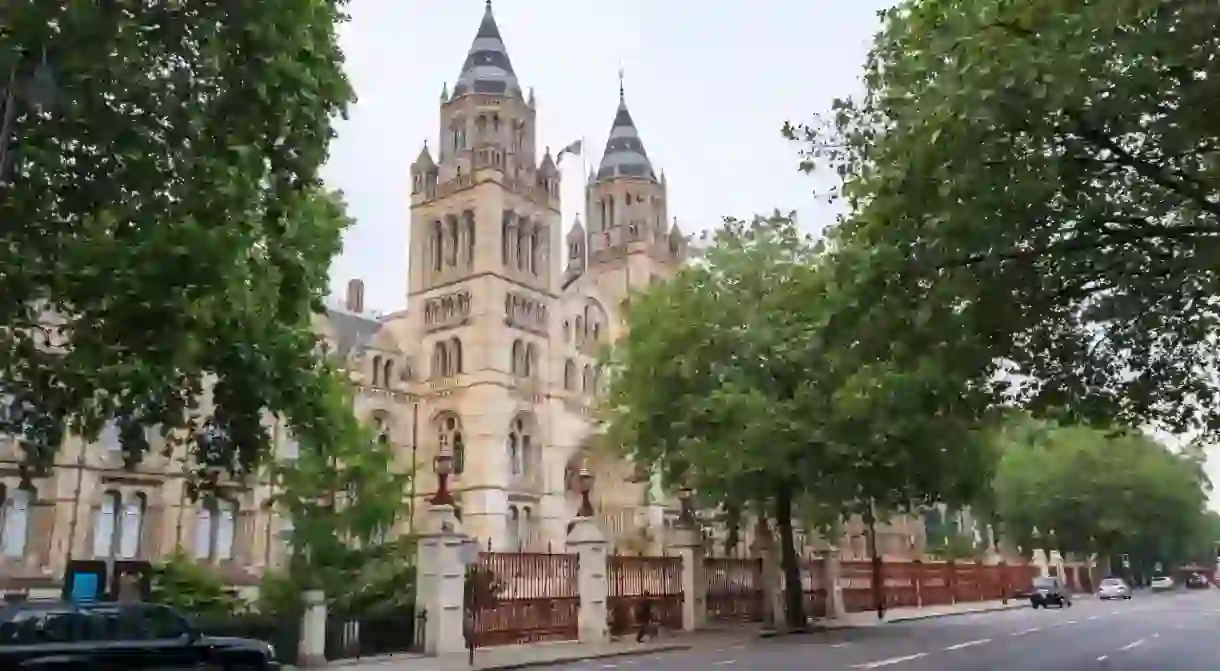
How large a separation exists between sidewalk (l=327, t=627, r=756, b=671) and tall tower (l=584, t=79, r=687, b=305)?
39773mm

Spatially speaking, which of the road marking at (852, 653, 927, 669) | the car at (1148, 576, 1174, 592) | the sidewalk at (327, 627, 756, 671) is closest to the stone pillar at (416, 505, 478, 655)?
the sidewalk at (327, 627, 756, 671)

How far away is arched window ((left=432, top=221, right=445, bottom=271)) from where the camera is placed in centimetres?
5481

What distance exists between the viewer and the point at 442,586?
2083 cm

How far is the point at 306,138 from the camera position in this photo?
42.0 ft

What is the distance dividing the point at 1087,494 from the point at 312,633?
5204cm

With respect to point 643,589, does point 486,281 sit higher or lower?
higher

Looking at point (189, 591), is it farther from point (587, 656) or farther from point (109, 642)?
point (109, 642)

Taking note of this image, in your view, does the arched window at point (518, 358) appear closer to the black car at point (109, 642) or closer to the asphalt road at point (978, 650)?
the asphalt road at point (978, 650)

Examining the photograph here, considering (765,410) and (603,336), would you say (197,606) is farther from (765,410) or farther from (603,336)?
(603,336)

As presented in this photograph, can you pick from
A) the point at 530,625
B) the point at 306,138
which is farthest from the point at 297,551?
the point at 306,138

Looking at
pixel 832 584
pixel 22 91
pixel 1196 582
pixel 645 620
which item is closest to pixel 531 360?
pixel 832 584

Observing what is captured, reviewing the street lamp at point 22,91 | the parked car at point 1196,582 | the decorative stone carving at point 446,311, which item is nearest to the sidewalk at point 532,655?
the street lamp at point 22,91

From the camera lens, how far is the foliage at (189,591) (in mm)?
20422

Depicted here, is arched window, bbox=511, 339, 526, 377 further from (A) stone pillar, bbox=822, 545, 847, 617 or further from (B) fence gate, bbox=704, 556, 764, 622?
(B) fence gate, bbox=704, 556, 764, 622
